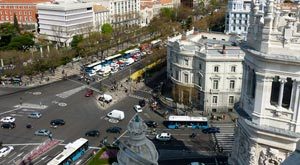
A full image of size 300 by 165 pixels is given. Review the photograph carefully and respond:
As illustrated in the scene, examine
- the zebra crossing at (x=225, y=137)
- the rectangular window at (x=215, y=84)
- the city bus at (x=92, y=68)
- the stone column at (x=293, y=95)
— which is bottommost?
the zebra crossing at (x=225, y=137)

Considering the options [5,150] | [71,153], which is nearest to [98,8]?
[5,150]

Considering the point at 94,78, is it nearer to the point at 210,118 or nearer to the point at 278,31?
the point at 210,118

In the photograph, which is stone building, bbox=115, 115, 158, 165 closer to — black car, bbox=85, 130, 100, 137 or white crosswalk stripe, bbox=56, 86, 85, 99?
black car, bbox=85, 130, 100, 137

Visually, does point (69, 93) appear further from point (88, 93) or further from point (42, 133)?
point (42, 133)

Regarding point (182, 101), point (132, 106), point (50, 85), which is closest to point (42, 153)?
point (132, 106)

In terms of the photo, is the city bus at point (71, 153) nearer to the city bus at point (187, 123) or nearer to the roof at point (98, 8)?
the city bus at point (187, 123)

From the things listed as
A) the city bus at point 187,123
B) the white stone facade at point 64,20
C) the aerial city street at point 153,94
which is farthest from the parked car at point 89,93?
the white stone facade at point 64,20

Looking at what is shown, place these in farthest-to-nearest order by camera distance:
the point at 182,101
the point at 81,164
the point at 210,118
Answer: the point at 182,101, the point at 210,118, the point at 81,164
